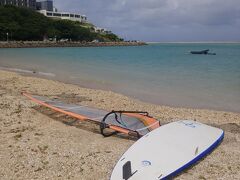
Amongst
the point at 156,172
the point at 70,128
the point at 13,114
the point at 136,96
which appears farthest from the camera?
the point at 136,96

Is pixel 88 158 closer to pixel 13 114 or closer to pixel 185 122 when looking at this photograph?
pixel 185 122

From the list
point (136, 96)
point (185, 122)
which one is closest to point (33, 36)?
point (136, 96)

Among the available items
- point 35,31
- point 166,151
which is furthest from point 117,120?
point 35,31

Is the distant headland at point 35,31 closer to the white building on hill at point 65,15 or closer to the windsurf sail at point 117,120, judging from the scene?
the white building on hill at point 65,15

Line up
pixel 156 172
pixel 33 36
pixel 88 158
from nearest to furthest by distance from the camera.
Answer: pixel 156 172 < pixel 88 158 < pixel 33 36

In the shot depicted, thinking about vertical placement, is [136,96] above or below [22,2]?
below

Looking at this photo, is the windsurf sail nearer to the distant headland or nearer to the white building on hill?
the distant headland

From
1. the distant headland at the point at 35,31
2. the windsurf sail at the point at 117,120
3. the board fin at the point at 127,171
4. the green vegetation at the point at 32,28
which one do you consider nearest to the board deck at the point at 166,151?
the board fin at the point at 127,171

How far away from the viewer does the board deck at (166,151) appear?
4.39 meters

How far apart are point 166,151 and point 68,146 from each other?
6.22 ft

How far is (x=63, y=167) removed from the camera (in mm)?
4855

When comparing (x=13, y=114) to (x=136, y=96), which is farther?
(x=136, y=96)

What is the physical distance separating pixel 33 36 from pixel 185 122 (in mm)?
93303

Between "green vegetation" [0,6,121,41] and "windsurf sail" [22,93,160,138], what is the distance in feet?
273
